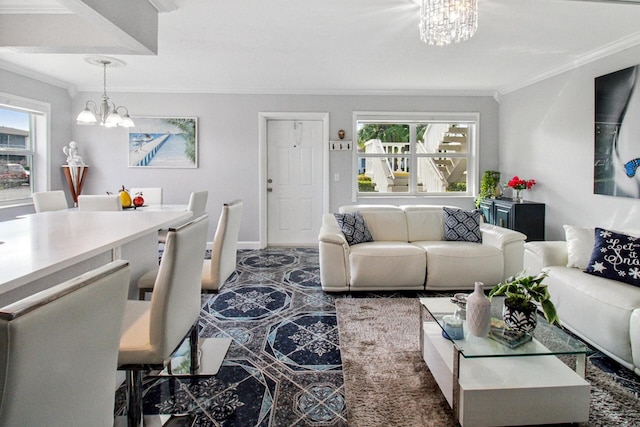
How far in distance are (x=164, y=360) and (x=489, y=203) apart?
4986 millimetres

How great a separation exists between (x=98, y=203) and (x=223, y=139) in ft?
8.13

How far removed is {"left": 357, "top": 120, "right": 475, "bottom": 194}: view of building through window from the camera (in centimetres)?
605

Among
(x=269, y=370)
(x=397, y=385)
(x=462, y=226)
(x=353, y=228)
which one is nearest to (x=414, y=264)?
(x=353, y=228)

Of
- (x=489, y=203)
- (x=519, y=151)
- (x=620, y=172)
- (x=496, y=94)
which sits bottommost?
(x=489, y=203)

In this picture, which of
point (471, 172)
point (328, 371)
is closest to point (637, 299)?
point (328, 371)

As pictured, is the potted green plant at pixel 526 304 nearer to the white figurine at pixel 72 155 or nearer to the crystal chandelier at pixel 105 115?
the crystal chandelier at pixel 105 115

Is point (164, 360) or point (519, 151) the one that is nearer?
point (164, 360)

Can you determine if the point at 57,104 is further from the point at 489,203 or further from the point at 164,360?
the point at 489,203

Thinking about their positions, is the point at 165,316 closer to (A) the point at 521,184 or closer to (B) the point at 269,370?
(B) the point at 269,370

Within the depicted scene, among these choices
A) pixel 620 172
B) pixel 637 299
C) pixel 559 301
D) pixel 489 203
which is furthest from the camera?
pixel 489 203

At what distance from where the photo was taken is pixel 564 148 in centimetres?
447

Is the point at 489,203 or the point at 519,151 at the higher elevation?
the point at 519,151

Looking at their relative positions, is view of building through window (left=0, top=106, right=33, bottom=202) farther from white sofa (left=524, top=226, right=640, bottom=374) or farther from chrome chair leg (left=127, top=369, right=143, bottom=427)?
white sofa (left=524, top=226, right=640, bottom=374)

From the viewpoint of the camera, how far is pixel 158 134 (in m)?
5.76
